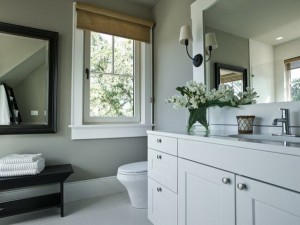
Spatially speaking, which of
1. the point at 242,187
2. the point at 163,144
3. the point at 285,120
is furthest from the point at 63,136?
the point at 285,120

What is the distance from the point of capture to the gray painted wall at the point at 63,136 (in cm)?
193

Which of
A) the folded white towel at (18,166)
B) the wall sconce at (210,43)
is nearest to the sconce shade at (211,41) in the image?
the wall sconce at (210,43)

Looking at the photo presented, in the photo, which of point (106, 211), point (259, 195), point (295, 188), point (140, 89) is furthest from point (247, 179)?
point (140, 89)

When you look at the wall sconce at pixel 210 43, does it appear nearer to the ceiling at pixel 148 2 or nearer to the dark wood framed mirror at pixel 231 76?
the dark wood framed mirror at pixel 231 76

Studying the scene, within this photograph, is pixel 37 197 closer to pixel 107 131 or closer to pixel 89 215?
pixel 89 215

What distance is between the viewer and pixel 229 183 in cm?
87

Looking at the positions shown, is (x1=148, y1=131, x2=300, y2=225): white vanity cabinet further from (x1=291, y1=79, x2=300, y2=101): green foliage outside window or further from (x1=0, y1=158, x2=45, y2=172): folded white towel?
(x1=0, y1=158, x2=45, y2=172): folded white towel

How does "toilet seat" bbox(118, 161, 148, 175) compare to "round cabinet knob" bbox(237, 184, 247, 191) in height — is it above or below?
below

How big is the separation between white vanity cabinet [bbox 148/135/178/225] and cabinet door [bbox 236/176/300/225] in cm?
49

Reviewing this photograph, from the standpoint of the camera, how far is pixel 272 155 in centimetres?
71

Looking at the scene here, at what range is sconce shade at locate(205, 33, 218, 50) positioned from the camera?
1.62m

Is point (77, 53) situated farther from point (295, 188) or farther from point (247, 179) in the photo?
point (295, 188)

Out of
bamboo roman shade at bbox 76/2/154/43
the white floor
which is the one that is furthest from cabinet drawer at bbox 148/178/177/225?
bamboo roman shade at bbox 76/2/154/43

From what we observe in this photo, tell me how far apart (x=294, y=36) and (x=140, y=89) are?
1.75m
